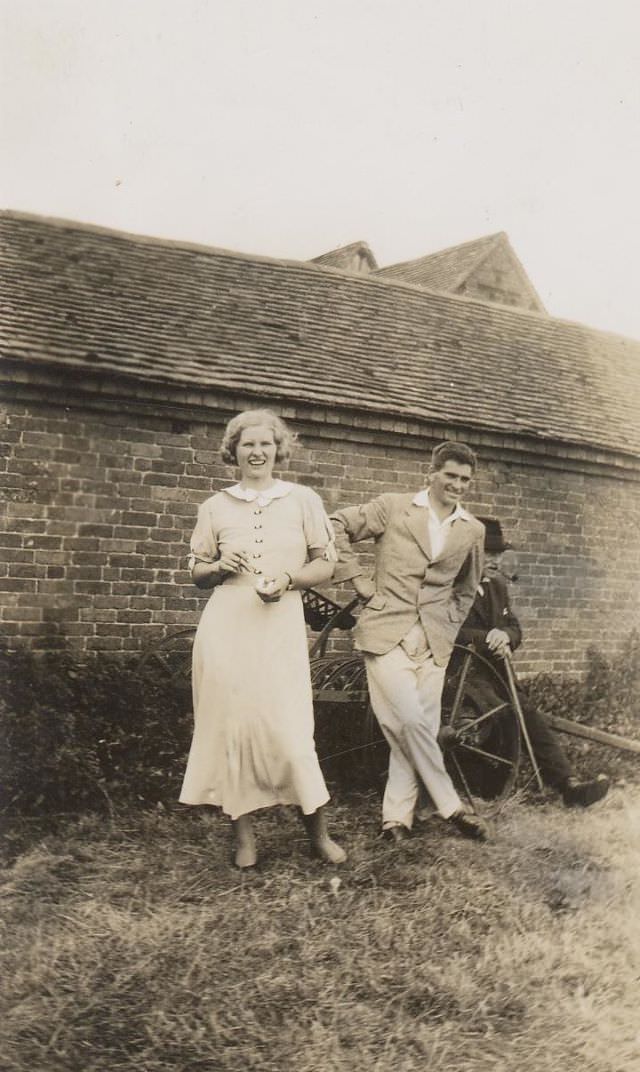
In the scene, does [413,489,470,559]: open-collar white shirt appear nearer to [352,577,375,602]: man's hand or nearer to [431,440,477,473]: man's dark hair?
[431,440,477,473]: man's dark hair

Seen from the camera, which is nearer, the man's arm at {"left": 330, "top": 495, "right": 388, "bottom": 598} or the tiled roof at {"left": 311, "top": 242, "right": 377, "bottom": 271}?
the man's arm at {"left": 330, "top": 495, "right": 388, "bottom": 598}

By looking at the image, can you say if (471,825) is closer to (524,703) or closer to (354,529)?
(524,703)

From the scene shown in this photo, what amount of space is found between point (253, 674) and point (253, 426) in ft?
3.46

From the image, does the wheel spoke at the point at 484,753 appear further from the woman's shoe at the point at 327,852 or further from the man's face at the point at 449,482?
the man's face at the point at 449,482

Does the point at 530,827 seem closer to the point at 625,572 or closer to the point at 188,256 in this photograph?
the point at 625,572

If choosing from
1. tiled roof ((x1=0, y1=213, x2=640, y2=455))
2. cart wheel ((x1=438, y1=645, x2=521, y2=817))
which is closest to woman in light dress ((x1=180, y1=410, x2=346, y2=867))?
cart wheel ((x1=438, y1=645, x2=521, y2=817))

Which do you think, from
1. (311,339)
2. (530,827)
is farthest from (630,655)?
(530,827)

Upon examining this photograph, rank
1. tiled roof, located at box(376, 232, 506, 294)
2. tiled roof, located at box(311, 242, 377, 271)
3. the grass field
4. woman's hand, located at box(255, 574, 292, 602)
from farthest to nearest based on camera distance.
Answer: tiled roof, located at box(311, 242, 377, 271), tiled roof, located at box(376, 232, 506, 294), woman's hand, located at box(255, 574, 292, 602), the grass field

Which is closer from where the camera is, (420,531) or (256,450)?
(256,450)

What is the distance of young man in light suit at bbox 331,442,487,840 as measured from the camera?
172 inches

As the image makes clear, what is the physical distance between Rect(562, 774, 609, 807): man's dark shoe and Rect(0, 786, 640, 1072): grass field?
0.45 m

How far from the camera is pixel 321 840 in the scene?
159 inches

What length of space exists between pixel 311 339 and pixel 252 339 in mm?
743

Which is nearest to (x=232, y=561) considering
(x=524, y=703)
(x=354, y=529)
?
(x=354, y=529)
